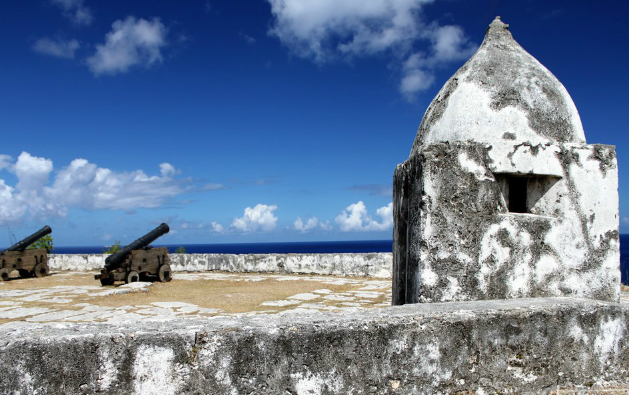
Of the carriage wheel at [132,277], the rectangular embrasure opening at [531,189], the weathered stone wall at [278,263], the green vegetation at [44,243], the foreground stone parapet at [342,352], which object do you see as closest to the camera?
the foreground stone parapet at [342,352]

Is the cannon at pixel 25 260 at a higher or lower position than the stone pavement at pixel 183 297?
higher

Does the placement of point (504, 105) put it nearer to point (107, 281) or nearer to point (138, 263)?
point (138, 263)

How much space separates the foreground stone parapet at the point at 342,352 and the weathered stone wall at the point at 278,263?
9063mm

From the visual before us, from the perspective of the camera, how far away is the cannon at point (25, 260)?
471 inches

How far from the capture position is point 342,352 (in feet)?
7.14

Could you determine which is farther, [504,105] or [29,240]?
[29,240]

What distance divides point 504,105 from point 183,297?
21.3 feet

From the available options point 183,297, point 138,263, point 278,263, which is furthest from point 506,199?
point 278,263

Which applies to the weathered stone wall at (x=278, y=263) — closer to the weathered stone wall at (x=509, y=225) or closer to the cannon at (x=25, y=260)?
the cannon at (x=25, y=260)

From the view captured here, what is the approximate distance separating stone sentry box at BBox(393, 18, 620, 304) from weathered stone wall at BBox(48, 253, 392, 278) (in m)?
7.91

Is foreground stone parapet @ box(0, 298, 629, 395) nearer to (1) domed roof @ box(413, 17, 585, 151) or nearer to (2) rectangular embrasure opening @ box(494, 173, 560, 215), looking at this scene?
(2) rectangular embrasure opening @ box(494, 173, 560, 215)

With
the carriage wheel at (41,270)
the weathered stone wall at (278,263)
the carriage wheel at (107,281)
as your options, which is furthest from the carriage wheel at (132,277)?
the carriage wheel at (41,270)

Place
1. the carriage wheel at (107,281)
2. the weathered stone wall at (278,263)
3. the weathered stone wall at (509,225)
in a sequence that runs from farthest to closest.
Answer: the weathered stone wall at (278,263)
the carriage wheel at (107,281)
the weathered stone wall at (509,225)

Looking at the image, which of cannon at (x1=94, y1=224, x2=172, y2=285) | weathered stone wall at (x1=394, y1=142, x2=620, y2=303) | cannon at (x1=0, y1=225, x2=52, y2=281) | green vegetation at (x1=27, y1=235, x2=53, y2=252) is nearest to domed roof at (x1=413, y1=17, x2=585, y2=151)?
weathered stone wall at (x1=394, y1=142, x2=620, y2=303)
